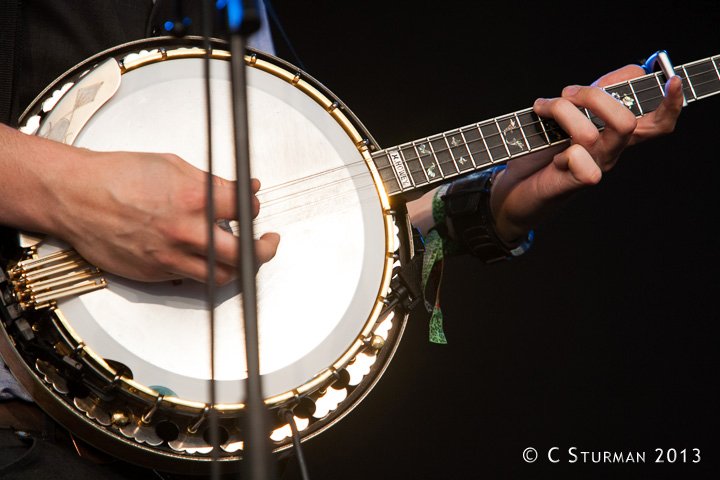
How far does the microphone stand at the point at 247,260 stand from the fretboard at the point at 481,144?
662 millimetres

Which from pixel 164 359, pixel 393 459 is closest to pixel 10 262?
pixel 164 359

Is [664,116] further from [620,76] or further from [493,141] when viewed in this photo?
[493,141]

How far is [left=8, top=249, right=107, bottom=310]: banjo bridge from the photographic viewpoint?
35.6 inches

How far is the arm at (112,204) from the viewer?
2.95 feet

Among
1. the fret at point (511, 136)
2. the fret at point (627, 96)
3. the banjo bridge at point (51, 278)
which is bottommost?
the banjo bridge at point (51, 278)

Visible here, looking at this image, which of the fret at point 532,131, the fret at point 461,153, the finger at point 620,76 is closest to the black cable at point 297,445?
the fret at point 461,153

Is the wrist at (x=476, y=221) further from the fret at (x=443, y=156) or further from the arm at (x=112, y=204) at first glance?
the arm at (x=112, y=204)

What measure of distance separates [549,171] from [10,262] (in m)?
0.90

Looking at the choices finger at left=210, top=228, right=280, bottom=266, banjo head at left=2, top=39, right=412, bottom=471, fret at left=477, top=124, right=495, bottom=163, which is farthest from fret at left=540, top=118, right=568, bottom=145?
finger at left=210, top=228, right=280, bottom=266

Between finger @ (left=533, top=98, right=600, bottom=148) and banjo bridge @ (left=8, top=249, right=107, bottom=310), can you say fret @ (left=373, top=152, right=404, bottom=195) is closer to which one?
finger @ (left=533, top=98, right=600, bottom=148)

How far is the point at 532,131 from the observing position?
128 centimetres

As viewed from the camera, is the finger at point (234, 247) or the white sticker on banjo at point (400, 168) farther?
the white sticker on banjo at point (400, 168)

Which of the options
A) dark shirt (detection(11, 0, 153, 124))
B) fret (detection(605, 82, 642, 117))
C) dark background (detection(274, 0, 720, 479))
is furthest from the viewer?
dark background (detection(274, 0, 720, 479))

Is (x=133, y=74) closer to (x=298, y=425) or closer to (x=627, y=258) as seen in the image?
(x=298, y=425)
